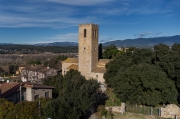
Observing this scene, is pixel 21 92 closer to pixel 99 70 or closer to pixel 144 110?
pixel 144 110

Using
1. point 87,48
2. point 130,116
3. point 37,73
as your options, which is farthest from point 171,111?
point 37,73

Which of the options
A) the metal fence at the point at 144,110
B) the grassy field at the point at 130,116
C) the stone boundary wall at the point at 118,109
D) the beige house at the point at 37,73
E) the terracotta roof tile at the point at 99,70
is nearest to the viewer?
the grassy field at the point at 130,116

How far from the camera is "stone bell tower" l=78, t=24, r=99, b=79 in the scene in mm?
36400

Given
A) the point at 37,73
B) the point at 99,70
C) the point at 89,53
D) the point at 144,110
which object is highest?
the point at 89,53

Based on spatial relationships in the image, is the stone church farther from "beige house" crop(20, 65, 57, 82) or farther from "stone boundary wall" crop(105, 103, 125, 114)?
"stone boundary wall" crop(105, 103, 125, 114)

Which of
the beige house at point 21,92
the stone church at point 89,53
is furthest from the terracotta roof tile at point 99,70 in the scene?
the beige house at point 21,92

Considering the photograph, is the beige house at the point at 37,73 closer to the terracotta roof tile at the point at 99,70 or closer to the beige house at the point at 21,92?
the terracotta roof tile at the point at 99,70

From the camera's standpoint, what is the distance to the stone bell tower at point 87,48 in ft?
119

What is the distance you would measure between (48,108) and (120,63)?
16798 mm

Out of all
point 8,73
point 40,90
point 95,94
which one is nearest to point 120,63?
point 95,94

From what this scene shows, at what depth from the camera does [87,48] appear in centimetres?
3662

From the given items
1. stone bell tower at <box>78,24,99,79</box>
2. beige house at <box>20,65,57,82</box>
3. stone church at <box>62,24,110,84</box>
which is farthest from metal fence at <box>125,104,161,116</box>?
beige house at <box>20,65,57,82</box>

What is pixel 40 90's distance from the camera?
2367 centimetres

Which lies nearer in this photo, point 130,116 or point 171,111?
point 130,116
